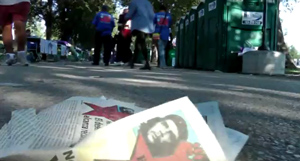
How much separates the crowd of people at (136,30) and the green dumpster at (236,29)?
1589 mm

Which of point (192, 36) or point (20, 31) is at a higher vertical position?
point (192, 36)

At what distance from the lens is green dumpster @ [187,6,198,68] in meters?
12.4

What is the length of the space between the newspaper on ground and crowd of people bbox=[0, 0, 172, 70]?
5.36m

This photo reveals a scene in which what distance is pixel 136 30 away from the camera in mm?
9023

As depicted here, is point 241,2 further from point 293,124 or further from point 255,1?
point 293,124

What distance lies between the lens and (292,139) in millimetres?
2041

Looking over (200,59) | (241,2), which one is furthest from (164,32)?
(241,2)

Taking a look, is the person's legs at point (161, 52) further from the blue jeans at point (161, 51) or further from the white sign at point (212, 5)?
the white sign at point (212, 5)

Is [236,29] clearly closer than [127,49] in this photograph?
Yes

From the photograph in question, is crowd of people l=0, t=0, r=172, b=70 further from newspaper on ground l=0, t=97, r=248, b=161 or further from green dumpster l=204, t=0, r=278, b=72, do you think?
→ newspaper on ground l=0, t=97, r=248, b=161

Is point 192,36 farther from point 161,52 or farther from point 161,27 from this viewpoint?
point 161,27

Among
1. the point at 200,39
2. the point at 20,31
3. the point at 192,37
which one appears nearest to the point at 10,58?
the point at 20,31

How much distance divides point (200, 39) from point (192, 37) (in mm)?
981

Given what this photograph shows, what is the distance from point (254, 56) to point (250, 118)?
714 centimetres
